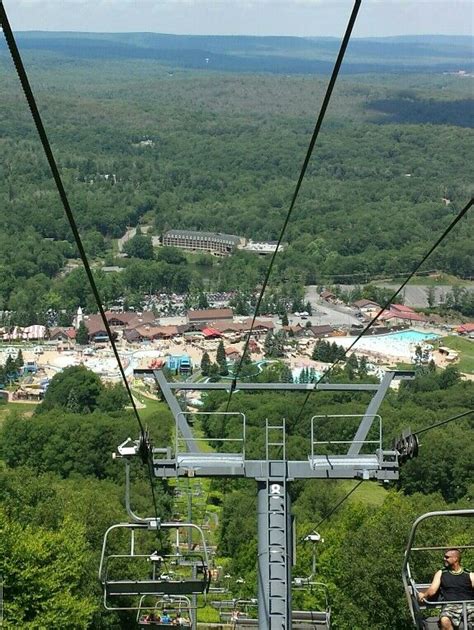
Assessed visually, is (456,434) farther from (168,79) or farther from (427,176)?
(168,79)

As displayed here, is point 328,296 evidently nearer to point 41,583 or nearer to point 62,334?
point 62,334

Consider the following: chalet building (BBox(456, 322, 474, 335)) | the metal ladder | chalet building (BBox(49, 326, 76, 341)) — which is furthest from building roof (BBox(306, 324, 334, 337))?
the metal ladder

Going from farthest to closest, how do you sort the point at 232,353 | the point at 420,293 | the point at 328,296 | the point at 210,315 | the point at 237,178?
the point at 237,178 < the point at 328,296 < the point at 420,293 < the point at 210,315 < the point at 232,353

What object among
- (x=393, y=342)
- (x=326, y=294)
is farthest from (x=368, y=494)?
(x=326, y=294)

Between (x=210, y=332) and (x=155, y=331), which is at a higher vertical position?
(x=155, y=331)

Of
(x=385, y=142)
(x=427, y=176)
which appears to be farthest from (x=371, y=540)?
(x=385, y=142)

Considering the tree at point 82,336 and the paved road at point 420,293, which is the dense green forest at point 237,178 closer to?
the paved road at point 420,293
